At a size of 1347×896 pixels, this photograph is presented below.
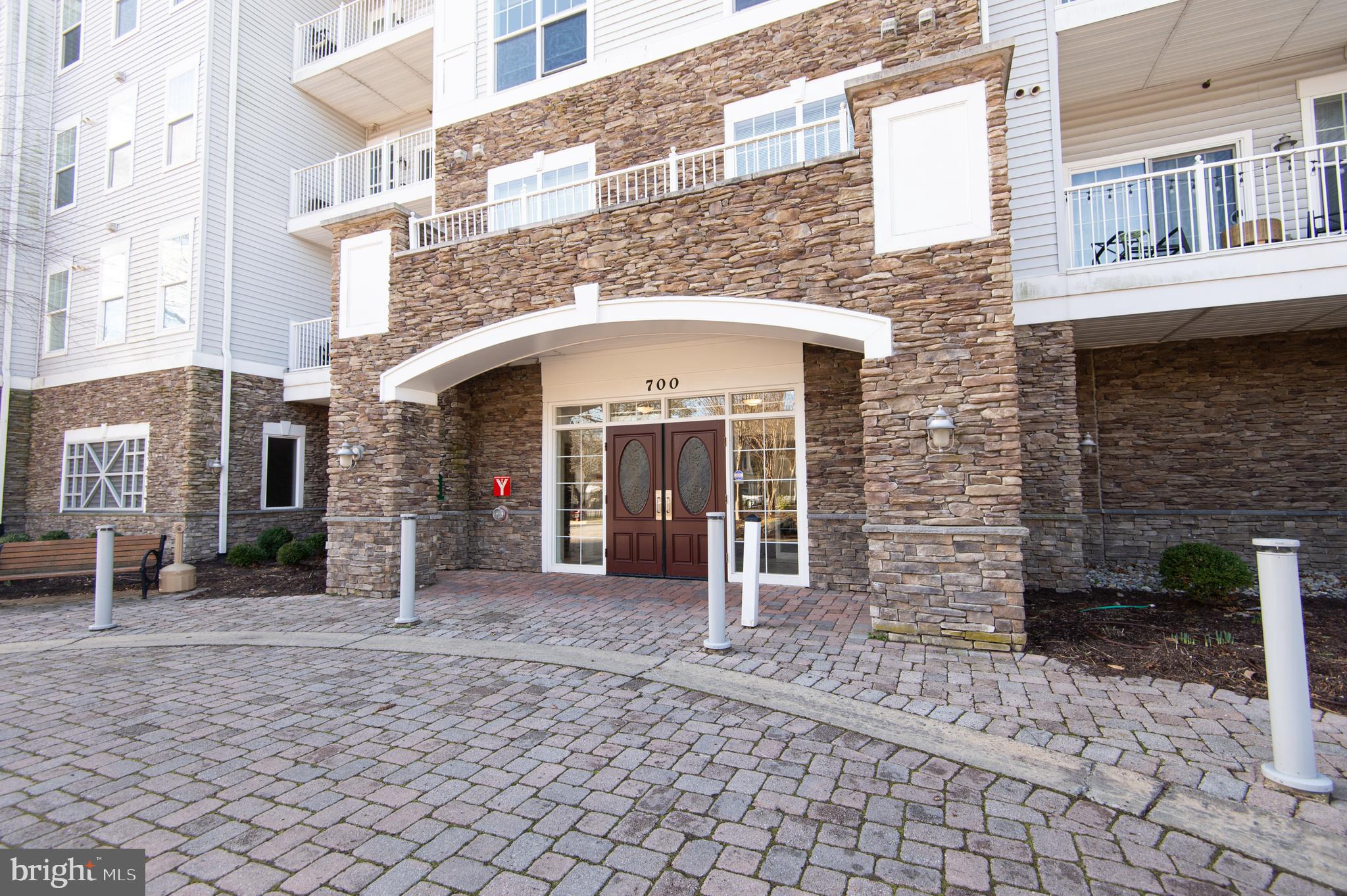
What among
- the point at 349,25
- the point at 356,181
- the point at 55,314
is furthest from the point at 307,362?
the point at 349,25

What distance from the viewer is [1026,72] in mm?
8188

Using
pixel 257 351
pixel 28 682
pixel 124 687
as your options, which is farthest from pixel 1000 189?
pixel 257 351

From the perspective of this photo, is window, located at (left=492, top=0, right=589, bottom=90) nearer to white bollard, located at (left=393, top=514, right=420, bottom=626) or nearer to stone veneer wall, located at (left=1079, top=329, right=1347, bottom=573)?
white bollard, located at (left=393, top=514, right=420, bottom=626)

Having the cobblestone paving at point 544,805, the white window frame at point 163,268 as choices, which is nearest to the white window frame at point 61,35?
the white window frame at point 163,268

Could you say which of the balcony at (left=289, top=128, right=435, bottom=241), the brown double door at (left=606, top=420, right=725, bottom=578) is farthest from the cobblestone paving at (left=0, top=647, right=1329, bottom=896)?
the balcony at (left=289, top=128, right=435, bottom=241)

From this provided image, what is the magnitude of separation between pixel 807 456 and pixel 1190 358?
19.6 ft

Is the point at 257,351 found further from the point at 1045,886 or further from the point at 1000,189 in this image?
the point at 1045,886

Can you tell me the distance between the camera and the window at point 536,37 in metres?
10.2

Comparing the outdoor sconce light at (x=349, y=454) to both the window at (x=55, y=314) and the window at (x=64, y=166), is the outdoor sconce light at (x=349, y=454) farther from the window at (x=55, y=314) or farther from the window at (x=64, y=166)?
the window at (x=64, y=166)

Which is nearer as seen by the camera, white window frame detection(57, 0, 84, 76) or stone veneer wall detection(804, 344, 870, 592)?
stone veneer wall detection(804, 344, 870, 592)

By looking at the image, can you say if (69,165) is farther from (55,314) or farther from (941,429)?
(941,429)

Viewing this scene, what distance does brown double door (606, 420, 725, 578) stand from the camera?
30.2 feet

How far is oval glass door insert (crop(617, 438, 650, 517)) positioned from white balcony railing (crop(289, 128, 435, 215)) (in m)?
8.13

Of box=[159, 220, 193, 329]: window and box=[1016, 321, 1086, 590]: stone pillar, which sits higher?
→ box=[159, 220, 193, 329]: window
